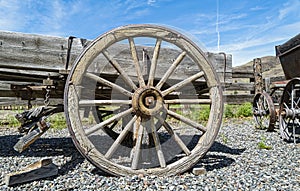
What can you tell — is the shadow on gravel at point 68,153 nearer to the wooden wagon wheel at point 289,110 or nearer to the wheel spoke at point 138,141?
the wheel spoke at point 138,141

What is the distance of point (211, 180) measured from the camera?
2465 millimetres

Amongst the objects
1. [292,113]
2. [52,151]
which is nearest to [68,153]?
[52,151]

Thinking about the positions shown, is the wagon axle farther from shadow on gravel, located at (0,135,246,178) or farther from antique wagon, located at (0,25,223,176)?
antique wagon, located at (0,25,223,176)

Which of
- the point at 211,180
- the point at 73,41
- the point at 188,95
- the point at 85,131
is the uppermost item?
the point at 73,41

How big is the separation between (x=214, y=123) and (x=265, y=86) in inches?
260

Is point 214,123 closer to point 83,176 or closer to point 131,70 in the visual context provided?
point 131,70

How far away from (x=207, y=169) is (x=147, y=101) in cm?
104

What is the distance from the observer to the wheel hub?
2.52 meters

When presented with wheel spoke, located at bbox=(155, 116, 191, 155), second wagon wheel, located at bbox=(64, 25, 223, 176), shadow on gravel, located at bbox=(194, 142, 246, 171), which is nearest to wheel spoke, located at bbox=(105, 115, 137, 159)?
second wagon wheel, located at bbox=(64, 25, 223, 176)

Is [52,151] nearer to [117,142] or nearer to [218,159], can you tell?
[117,142]

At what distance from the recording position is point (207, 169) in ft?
9.42

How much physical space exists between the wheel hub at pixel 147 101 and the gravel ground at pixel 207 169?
0.62 meters

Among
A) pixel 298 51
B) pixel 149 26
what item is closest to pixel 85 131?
pixel 149 26

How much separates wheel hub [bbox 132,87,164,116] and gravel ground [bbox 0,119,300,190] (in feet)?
2.03
